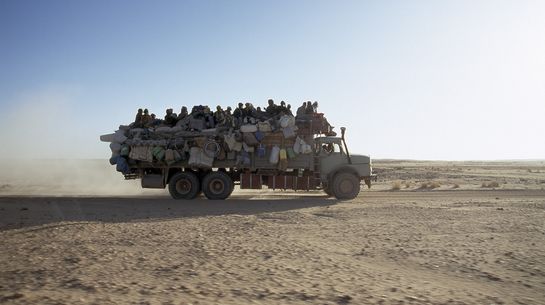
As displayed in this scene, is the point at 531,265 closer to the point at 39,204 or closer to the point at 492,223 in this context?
the point at 492,223

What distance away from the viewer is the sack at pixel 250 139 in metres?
17.2

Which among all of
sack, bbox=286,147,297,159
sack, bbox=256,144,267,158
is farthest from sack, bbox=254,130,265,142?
sack, bbox=286,147,297,159

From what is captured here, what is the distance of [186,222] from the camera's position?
10.6 m

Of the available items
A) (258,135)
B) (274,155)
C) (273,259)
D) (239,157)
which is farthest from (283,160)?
(273,259)

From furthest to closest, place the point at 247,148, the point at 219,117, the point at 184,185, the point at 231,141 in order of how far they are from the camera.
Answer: the point at 184,185 → the point at 219,117 → the point at 247,148 → the point at 231,141

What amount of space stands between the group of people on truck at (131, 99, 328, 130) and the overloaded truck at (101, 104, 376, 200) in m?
0.10

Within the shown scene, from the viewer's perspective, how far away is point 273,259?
6.80m

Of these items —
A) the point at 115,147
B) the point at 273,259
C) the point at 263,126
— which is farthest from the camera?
the point at 115,147

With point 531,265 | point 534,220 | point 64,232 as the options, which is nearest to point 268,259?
point 531,265

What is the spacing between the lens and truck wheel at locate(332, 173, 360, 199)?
58.3ft

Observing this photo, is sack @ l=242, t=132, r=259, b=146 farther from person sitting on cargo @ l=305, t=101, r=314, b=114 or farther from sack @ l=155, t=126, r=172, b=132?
sack @ l=155, t=126, r=172, b=132

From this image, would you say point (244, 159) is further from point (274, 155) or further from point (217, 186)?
point (217, 186)

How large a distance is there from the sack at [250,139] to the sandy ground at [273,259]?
581 cm

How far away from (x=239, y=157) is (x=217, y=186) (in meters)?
1.63
